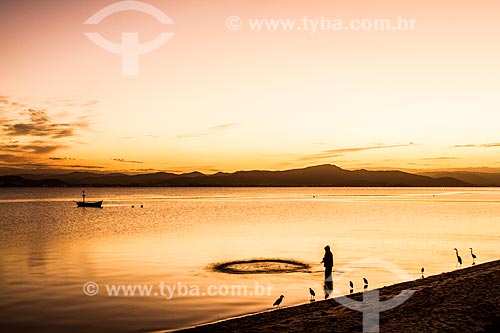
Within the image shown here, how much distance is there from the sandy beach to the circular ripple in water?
401 inches

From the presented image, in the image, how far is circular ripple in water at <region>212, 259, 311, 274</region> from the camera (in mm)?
33156

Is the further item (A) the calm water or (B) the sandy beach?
(A) the calm water

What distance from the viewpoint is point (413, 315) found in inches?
705

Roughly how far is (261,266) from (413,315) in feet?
59.3

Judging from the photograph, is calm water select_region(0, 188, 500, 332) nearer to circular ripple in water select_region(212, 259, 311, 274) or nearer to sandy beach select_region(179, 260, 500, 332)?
circular ripple in water select_region(212, 259, 311, 274)

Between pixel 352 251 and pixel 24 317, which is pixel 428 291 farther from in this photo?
pixel 352 251

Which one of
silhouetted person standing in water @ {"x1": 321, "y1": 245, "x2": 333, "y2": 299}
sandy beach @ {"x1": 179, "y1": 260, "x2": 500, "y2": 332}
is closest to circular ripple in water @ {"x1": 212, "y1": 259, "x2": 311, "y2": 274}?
silhouetted person standing in water @ {"x1": 321, "y1": 245, "x2": 333, "y2": 299}

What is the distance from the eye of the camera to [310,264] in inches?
1416

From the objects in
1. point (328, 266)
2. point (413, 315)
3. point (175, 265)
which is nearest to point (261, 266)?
point (175, 265)

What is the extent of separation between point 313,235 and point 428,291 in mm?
38465

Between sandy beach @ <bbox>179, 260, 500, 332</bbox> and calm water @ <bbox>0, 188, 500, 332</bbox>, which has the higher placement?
sandy beach @ <bbox>179, 260, 500, 332</bbox>

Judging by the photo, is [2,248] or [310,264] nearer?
[310,264]

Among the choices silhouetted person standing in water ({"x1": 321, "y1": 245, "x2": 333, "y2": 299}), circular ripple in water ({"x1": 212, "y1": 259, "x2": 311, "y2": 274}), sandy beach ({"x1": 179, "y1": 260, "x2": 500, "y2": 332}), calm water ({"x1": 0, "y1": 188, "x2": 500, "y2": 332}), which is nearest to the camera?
sandy beach ({"x1": 179, "y1": 260, "x2": 500, "y2": 332})

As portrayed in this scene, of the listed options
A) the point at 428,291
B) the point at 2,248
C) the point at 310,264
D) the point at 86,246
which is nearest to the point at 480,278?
the point at 428,291
